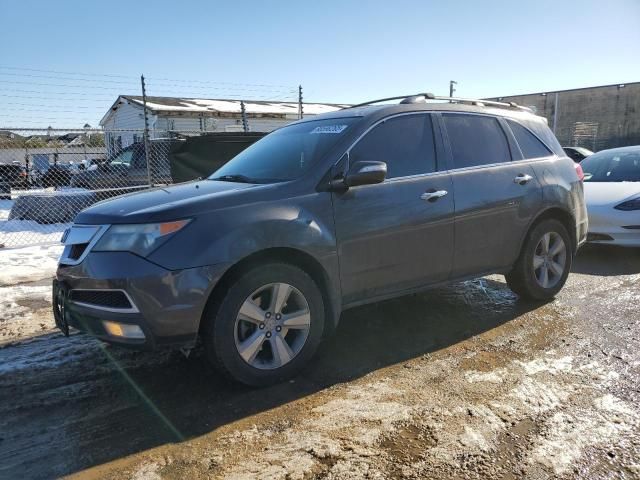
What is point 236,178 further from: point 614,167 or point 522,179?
point 614,167

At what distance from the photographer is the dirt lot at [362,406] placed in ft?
8.73

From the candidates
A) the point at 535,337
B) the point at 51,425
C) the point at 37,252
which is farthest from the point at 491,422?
the point at 37,252

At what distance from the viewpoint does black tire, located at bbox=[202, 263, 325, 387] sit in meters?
3.24

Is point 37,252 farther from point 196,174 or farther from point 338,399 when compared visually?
point 338,399

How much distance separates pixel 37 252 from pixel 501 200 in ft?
22.4

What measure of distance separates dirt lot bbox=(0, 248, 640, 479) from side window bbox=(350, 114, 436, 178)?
1417mm

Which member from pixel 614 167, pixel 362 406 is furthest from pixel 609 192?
pixel 362 406

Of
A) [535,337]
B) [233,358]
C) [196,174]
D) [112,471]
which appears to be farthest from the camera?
[196,174]

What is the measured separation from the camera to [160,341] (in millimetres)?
3139

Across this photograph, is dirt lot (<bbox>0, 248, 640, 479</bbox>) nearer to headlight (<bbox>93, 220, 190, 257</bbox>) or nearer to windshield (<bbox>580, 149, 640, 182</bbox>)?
headlight (<bbox>93, 220, 190, 257</bbox>)

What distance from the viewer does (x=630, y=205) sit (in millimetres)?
6914

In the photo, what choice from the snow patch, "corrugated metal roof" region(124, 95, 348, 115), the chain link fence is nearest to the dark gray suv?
the snow patch

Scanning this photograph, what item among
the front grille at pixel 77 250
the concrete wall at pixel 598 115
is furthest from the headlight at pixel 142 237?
the concrete wall at pixel 598 115

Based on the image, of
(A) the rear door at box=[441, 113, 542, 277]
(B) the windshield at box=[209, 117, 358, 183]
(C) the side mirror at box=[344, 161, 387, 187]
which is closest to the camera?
(C) the side mirror at box=[344, 161, 387, 187]
